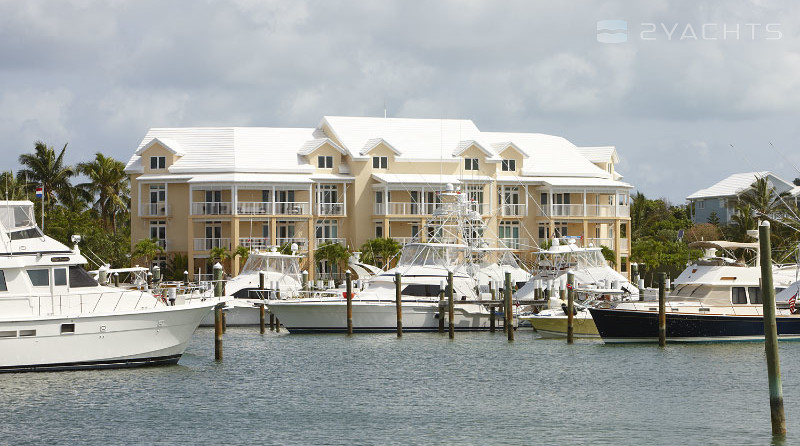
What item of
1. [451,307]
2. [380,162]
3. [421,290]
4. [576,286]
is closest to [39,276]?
[451,307]

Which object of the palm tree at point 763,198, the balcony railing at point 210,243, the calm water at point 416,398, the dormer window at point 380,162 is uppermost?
the dormer window at point 380,162

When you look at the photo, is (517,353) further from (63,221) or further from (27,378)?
(63,221)

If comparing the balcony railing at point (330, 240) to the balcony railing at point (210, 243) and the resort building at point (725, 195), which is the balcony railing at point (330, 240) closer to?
the balcony railing at point (210, 243)

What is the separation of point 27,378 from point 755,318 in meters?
26.6

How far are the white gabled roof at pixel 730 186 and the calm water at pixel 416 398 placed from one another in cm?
5945

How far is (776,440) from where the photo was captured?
27.1 m

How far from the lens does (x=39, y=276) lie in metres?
37.5

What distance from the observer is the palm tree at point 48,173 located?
279 feet

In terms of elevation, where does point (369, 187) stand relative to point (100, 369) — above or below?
above

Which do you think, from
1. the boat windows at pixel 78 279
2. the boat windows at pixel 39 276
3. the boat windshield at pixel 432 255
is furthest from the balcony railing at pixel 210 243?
the boat windows at pixel 39 276

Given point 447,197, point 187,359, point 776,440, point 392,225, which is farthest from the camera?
point 392,225

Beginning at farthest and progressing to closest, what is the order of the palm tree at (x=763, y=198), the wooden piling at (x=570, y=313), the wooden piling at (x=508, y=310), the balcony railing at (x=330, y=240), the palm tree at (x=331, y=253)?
1. the palm tree at (x=763, y=198)
2. the balcony railing at (x=330, y=240)
3. the palm tree at (x=331, y=253)
4. the wooden piling at (x=508, y=310)
5. the wooden piling at (x=570, y=313)

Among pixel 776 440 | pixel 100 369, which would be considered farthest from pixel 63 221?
pixel 776 440

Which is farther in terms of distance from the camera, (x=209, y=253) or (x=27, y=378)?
(x=209, y=253)
